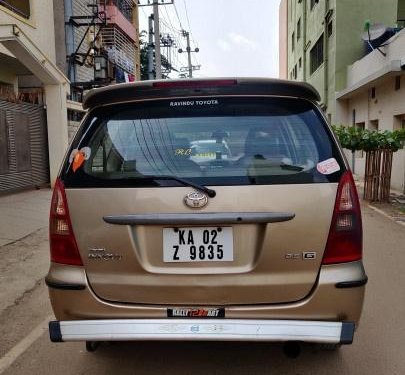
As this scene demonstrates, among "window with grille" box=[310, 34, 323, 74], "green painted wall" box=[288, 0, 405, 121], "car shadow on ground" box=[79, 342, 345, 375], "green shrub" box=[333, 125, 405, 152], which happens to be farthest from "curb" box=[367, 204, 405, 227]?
"window with grille" box=[310, 34, 323, 74]

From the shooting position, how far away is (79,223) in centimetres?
275

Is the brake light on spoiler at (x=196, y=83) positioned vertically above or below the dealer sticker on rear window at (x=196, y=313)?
above

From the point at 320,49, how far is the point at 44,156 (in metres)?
15.3

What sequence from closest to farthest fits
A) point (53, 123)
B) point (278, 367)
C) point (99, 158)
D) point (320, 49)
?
point (99, 158) < point (278, 367) < point (53, 123) < point (320, 49)

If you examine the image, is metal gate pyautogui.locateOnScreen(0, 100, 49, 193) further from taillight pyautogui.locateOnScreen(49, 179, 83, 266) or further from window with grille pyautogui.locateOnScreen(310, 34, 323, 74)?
window with grille pyautogui.locateOnScreen(310, 34, 323, 74)

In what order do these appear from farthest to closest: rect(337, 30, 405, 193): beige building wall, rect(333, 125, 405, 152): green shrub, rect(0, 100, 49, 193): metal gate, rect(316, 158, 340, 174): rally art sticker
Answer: rect(337, 30, 405, 193): beige building wall → rect(0, 100, 49, 193): metal gate → rect(333, 125, 405, 152): green shrub → rect(316, 158, 340, 174): rally art sticker

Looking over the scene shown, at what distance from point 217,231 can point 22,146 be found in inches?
450

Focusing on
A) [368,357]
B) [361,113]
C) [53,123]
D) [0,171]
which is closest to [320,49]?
[361,113]

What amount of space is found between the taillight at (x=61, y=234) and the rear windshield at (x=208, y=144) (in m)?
0.10

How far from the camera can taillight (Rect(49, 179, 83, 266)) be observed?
2777mm

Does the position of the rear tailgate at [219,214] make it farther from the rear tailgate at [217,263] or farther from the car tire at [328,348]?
the car tire at [328,348]

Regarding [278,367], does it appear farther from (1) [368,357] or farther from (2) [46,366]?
(2) [46,366]

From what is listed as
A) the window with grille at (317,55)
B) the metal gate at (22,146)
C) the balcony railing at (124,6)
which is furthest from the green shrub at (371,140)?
the balcony railing at (124,6)

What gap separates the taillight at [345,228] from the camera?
8.85 ft
